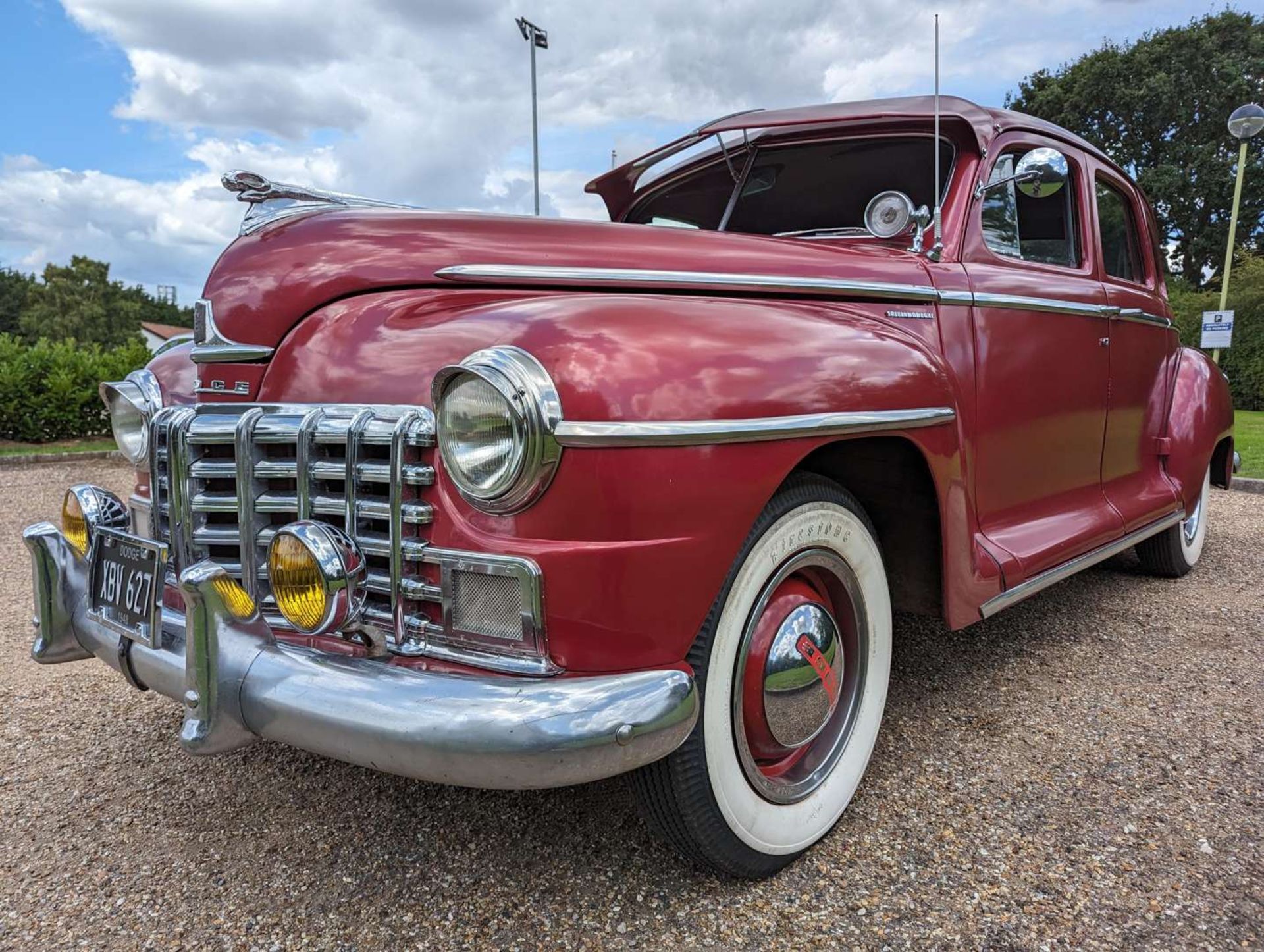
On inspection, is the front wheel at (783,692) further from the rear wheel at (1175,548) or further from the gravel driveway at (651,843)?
the rear wheel at (1175,548)

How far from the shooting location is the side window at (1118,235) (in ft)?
10.7

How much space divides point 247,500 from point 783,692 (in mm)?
1151

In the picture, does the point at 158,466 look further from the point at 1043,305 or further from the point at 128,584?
the point at 1043,305

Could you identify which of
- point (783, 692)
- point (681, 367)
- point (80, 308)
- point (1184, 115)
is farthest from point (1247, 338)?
point (80, 308)

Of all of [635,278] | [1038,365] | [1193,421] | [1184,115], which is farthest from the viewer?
[1184,115]

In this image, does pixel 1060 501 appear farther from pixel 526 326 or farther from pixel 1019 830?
pixel 526 326

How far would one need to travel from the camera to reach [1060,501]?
2.81 metres

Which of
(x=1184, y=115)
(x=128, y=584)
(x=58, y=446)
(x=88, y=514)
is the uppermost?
(x=1184, y=115)

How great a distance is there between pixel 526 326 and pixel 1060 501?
6.99ft

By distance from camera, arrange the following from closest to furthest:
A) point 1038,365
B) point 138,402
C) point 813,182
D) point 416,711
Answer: point 416,711, point 138,402, point 1038,365, point 813,182

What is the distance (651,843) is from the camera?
1.88 m

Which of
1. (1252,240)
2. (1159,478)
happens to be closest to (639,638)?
(1159,478)

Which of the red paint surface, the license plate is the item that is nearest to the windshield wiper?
the red paint surface

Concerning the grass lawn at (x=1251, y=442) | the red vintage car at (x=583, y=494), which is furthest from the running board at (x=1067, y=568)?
the grass lawn at (x=1251, y=442)
